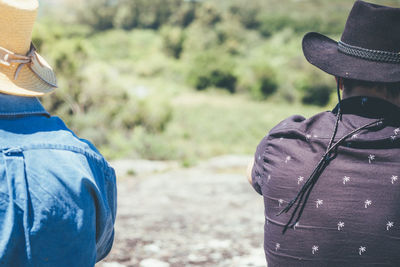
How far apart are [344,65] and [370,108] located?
18cm

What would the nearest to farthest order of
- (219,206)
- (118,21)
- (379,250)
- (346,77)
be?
(379,250), (346,77), (219,206), (118,21)

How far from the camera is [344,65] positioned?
1724 mm

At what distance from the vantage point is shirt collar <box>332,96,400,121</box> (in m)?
1.66

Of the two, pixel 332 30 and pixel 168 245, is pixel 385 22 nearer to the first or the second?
pixel 168 245

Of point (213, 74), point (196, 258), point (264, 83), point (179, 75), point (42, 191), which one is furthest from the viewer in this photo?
point (179, 75)

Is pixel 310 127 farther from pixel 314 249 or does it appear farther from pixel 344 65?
pixel 314 249

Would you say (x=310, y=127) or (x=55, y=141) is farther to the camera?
(x=310, y=127)

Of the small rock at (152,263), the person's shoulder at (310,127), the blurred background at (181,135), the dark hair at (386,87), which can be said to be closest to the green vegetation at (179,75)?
the blurred background at (181,135)

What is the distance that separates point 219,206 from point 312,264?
4.89 metres

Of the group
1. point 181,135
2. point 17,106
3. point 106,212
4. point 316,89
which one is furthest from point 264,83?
point 17,106

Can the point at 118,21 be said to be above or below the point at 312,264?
below

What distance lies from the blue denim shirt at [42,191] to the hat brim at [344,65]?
91cm

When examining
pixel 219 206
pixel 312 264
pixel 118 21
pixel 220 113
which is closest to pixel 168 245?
pixel 219 206

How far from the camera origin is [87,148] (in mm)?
1455
